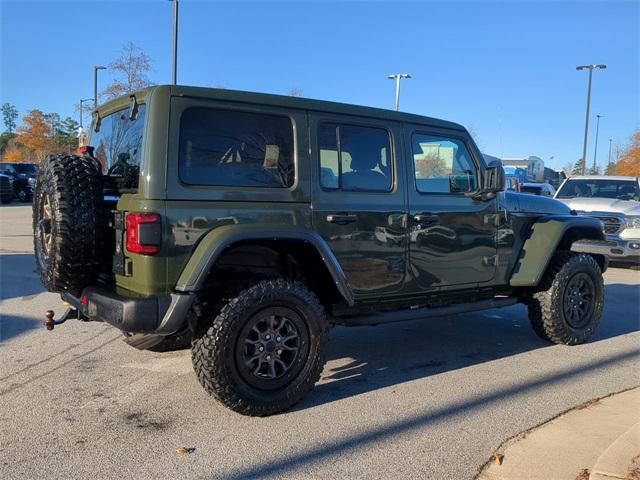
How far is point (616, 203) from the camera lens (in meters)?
10.9

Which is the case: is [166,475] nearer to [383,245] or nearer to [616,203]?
[383,245]

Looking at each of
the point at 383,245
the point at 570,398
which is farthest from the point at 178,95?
the point at 570,398

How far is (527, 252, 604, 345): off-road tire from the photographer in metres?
5.40

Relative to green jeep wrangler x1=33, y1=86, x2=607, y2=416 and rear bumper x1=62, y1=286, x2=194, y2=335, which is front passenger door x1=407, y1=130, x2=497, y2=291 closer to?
green jeep wrangler x1=33, y1=86, x2=607, y2=416

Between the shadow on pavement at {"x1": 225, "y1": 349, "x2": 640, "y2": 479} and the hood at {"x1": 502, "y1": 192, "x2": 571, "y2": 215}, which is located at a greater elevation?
the hood at {"x1": 502, "y1": 192, "x2": 571, "y2": 215}

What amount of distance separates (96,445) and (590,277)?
480 cm

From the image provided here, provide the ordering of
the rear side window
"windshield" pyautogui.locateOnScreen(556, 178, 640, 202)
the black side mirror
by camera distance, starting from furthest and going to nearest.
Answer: "windshield" pyautogui.locateOnScreen(556, 178, 640, 202) → the black side mirror → the rear side window

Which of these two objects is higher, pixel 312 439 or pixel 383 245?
pixel 383 245

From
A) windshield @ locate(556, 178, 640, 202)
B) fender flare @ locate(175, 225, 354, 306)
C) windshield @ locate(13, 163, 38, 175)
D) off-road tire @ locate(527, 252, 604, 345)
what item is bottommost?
off-road tire @ locate(527, 252, 604, 345)

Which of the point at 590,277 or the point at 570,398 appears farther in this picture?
the point at 590,277

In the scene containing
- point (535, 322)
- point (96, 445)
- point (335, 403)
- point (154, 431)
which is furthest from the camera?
point (535, 322)

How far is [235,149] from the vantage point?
12.3ft

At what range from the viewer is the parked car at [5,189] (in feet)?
82.2

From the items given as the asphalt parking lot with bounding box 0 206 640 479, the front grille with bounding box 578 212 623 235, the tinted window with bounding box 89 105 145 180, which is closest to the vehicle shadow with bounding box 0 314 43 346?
the asphalt parking lot with bounding box 0 206 640 479
